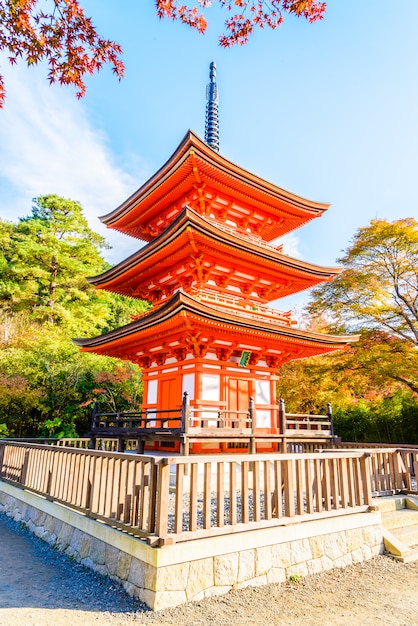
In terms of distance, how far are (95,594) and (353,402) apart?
17481 mm

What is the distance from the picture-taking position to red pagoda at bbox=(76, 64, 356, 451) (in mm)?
11367

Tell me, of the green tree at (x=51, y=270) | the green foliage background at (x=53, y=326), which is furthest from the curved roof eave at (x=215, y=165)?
the green tree at (x=51, y=270)

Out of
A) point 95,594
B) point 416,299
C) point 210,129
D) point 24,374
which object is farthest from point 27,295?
point 95,594

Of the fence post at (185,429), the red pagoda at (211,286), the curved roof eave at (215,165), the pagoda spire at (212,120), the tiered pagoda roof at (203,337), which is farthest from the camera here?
the pagoda spire at (212,120)

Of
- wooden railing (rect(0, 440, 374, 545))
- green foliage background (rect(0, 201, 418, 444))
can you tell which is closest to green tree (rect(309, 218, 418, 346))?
green foliage background (rect(0, 201, 418, 444))

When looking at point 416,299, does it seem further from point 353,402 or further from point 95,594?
point 95,594

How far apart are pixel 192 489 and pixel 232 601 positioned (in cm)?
126

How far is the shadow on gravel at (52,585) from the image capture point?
436 centimetres

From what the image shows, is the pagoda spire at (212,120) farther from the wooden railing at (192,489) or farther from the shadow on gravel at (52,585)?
the shadow on gravel at (52,585)

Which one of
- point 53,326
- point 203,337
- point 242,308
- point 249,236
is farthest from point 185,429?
point 53,326

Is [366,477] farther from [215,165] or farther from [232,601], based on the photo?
[215,165]

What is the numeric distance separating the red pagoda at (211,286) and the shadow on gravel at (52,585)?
5211 mm

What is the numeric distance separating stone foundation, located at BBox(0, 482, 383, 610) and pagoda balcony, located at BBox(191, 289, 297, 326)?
6.68m

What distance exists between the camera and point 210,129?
1858 centimetres
